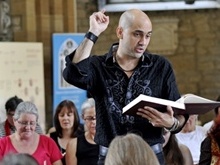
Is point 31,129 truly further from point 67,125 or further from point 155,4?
point 155,4

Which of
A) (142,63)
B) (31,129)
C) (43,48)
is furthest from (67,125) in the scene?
(142,63)

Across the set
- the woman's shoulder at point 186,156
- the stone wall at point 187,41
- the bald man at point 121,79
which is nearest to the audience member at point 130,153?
the bald man at point 121,79

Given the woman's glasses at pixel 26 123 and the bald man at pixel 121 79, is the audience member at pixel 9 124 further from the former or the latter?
the bald man at pixel 121 79

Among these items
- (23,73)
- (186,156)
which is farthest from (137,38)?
(23,73)

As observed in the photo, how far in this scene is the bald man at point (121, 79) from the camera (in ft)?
9.36

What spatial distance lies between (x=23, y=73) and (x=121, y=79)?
12.8 feet

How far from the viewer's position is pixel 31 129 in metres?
→ 4.08

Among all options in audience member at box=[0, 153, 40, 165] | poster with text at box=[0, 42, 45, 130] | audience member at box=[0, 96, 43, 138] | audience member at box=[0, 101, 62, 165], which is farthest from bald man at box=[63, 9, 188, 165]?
poster with text at box=[0, 42, 45, 130]

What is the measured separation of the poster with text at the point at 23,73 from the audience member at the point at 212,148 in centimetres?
307

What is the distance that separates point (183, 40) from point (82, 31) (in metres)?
1.34

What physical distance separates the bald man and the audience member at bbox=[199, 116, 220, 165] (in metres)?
0.51

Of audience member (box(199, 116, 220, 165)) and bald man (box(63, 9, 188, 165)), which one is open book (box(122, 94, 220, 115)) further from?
audience member (box(199, 116, 220, 165))

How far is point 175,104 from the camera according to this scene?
266cm

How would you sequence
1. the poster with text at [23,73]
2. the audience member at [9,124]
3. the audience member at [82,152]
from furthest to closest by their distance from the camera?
the poster with text at [23,73], the audience member at [9,124], the audience member at [82,152]
